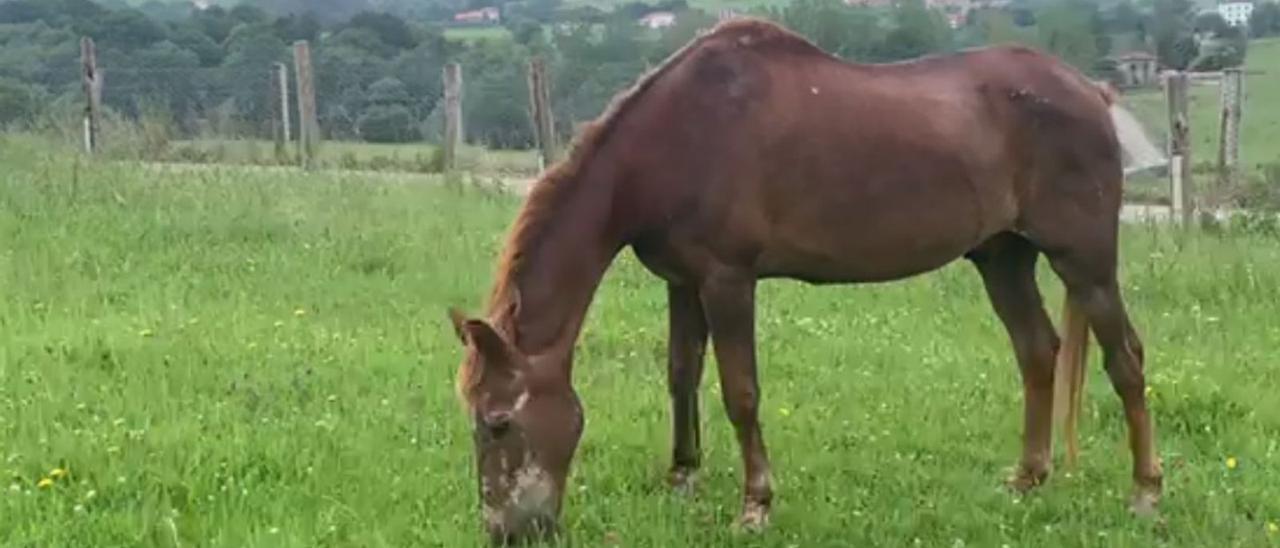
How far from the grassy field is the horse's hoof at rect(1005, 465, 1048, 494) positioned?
14 centimetres

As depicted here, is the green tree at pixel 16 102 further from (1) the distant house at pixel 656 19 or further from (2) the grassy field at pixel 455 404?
(2) the grassy field at pixel 455 404

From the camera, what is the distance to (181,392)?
23.5 feet

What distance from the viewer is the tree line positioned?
65.1 ft

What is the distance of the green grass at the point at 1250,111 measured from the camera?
18359 millimetres

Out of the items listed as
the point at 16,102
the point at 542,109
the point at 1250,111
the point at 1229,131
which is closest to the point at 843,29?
the point at 542,109

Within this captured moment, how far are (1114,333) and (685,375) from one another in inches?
68.0

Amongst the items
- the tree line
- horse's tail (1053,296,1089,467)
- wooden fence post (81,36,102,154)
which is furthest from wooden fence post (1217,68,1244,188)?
wooden fence post (81,36,102,154)

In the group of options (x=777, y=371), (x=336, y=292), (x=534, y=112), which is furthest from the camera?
(x=534, y=112)

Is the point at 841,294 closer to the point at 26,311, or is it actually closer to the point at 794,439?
the point at 794,439

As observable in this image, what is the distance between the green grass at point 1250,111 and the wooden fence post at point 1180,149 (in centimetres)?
120

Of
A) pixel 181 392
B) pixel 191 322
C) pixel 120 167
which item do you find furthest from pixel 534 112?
pixel 181 392

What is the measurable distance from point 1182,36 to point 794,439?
659 inches

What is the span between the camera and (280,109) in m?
21.0

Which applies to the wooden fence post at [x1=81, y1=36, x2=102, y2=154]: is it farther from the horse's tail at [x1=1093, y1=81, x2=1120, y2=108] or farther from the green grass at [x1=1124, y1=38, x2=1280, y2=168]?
the horse's tail at [x1=1093, y1=81, x2=1120, y2=108]
